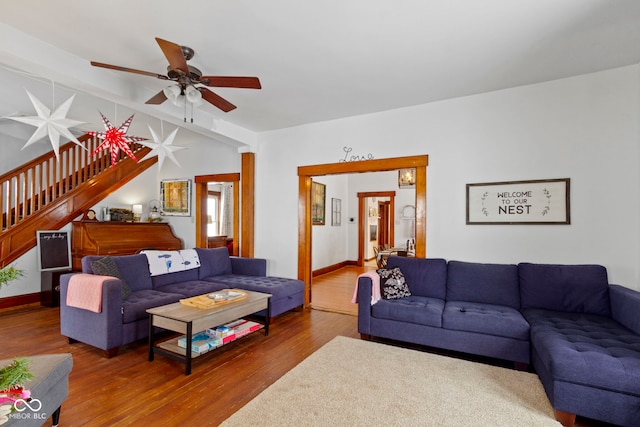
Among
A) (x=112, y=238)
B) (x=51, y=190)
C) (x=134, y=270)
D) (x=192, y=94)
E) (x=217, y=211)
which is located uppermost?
(x=192, y=94)

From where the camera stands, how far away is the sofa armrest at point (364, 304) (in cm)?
346

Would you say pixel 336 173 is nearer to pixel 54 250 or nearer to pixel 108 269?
pixel 108 269

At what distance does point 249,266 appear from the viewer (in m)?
4.98

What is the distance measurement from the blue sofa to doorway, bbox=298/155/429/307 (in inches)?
18.6

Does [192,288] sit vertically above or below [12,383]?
below

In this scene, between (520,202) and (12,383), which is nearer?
(12,383)

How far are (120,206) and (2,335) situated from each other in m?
3.12

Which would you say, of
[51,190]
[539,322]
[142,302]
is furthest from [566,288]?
[51,190]

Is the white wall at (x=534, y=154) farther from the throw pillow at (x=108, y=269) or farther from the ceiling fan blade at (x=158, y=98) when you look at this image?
the throw pillow at (x=108, y=269)

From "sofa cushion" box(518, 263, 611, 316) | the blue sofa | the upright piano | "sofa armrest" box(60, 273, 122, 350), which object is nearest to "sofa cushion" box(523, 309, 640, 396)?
"sofa cushion" box(518, 263, 611, 316)

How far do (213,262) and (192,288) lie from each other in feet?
2.93

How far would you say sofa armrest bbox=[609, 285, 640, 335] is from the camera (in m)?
2.54

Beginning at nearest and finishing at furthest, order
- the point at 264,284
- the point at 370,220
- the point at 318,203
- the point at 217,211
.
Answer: the point at 264,284 < the point at 318,203 < the point at 217,211 < the point at 370,220

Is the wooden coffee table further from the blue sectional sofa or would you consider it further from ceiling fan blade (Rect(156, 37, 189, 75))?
ceiling fan blade (Rect(156, 37, 189, 75))
